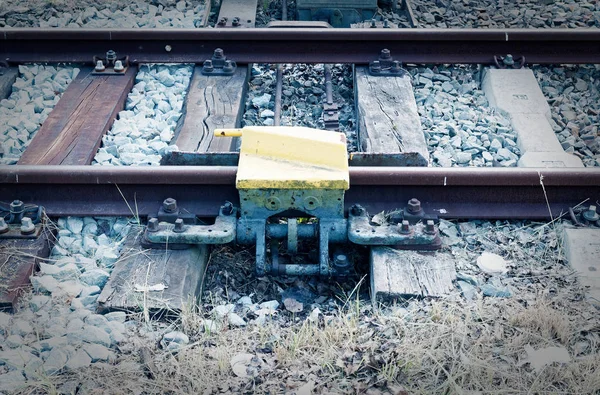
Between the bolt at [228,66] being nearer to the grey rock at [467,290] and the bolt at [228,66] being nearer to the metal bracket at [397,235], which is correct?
the metal bracket at [397,235]

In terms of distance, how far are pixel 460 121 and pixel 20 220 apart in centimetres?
294

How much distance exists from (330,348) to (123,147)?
2.28 metres

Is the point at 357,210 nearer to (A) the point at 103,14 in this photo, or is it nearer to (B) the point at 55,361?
(B) the point at 55,361

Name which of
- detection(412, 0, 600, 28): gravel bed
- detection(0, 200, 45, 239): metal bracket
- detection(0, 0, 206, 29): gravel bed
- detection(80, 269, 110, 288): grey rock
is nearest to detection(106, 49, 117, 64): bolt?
detection(0, 0, 206, 29): gravel bed

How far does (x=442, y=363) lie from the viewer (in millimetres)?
3113

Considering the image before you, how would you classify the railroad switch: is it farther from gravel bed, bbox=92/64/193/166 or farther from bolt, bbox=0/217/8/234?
gravel bed, bbox=92/64/193/166

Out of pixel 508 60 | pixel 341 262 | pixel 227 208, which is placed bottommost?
pixel 508 60

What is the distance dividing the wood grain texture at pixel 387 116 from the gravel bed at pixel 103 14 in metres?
2.06

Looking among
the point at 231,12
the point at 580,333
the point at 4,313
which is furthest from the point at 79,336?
the point at 231,12

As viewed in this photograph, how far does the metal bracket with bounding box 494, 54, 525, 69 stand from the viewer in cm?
601

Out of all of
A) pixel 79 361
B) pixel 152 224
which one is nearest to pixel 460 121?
pixel 152 224

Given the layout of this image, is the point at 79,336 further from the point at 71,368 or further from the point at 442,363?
the point at 442,363

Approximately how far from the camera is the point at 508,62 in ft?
19.7

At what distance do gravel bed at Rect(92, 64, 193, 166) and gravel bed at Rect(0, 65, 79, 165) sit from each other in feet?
1.73
